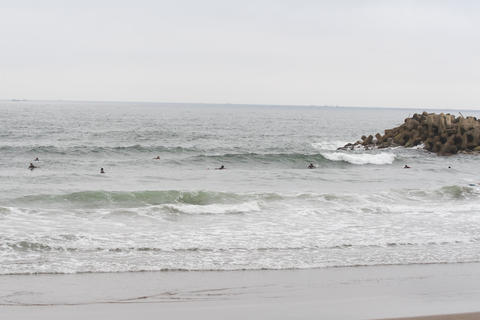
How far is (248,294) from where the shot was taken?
943 centimetres

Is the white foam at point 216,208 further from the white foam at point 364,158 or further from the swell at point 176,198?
the white foam at point 364,158

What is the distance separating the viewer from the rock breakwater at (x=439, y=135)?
40.8m

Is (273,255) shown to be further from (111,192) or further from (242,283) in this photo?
(111,192)

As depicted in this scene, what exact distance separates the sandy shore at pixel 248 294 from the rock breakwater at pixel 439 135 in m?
31.9

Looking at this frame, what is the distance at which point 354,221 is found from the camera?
55.0ft

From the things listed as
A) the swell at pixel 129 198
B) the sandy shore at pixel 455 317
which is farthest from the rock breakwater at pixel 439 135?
the sandy shore at pixel 455 317

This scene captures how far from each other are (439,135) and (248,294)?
122 feet

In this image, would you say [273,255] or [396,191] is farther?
[396,191]

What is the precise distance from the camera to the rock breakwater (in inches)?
1607

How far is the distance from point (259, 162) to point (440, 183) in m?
13.7

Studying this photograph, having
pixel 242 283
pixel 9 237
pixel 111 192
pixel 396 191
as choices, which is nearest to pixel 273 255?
pixel 242 283

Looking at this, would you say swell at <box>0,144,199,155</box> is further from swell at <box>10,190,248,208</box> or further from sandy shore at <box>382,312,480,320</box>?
sandy shore at <box>382,312,480,320</box>

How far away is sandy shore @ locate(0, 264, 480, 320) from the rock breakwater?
31.9 m

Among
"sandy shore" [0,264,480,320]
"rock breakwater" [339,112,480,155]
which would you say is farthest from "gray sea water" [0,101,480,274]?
"rock breakwater" [339,112,480,155]
